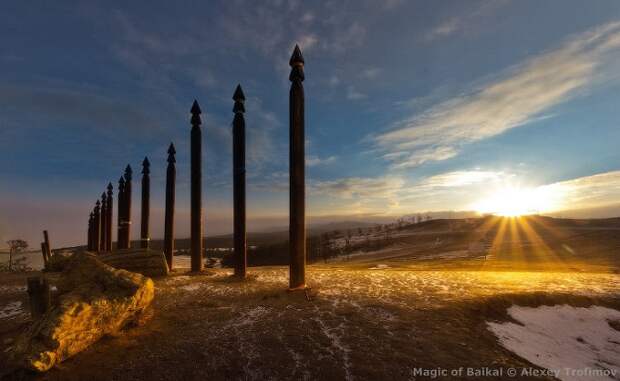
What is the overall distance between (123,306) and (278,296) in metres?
3.49

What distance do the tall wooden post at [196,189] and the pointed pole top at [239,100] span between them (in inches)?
111

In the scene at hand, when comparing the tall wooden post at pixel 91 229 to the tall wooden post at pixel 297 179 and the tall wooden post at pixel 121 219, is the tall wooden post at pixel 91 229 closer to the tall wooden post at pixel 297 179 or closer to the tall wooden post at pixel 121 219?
the tall wooden post at pixel 121 219

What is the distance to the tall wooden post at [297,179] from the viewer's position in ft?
28.8

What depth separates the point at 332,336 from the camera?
5.26 metres

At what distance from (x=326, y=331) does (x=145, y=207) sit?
12.9m

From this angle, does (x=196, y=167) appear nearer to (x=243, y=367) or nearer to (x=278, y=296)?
(x=278, y=296)

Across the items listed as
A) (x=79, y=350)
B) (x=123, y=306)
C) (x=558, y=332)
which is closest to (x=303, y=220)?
(x=123, y=306)

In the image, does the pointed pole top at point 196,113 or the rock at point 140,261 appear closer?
the rock at point 140,261

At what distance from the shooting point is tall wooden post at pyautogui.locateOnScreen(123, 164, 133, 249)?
17.7 meters

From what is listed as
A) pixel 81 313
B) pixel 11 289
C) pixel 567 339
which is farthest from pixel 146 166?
pixel 567 339

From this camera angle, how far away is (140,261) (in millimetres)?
11742

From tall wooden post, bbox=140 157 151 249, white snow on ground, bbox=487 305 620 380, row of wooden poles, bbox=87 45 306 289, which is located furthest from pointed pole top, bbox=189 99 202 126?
white snow on ground, bbox=487 305 620 380

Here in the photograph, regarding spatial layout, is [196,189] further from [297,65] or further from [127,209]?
[127,209]

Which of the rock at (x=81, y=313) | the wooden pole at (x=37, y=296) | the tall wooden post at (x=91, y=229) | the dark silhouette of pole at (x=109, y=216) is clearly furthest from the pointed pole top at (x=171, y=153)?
the tall wooden post at (x=91, y=229)
